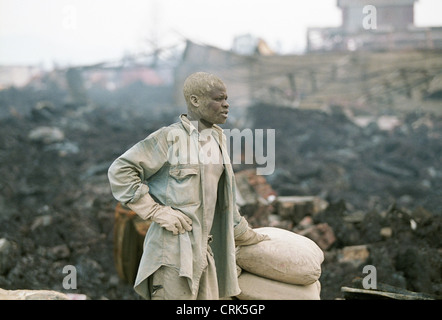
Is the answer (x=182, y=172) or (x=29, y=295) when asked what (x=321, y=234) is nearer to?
(x=182, y=172)

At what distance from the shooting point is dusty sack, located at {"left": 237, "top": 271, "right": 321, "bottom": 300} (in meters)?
3.79

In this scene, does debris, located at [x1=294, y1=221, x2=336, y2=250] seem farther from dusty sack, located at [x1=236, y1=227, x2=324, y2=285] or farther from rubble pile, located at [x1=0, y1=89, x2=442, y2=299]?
dusty sack, located at [x1=236, y1=227, x2=324, y2=285]

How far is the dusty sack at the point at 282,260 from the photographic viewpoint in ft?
12.4

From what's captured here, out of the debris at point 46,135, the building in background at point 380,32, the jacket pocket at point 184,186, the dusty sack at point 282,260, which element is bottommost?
the dusty sack at point 282,260

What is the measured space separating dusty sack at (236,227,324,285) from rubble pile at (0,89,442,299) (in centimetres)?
156

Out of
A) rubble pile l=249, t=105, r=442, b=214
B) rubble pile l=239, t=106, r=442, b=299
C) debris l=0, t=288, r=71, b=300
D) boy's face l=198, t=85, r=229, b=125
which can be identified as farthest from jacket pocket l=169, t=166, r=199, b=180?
rubble pile l=249, t=105, r=442, b=214

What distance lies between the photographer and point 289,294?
3791 millimetres

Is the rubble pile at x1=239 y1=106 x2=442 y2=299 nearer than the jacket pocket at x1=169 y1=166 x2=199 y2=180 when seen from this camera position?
No

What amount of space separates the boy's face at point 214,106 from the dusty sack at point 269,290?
129cm

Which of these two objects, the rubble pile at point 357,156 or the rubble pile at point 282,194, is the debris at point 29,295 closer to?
the rubble pile at point 282,194

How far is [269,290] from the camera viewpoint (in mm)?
3838

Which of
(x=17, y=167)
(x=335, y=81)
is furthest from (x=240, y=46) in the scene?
(x=17, y=167)

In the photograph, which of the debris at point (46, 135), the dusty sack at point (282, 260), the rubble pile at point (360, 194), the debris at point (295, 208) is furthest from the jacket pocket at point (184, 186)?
the debris at point (46, 135)
